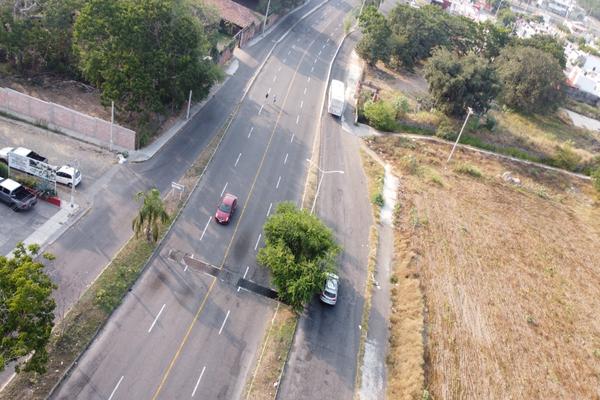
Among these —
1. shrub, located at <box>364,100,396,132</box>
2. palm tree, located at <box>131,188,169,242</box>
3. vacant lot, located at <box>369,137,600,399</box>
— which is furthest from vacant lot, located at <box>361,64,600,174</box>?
palm tree, located at <box>131,188,169,242</box>

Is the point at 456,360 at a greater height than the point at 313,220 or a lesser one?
lesser

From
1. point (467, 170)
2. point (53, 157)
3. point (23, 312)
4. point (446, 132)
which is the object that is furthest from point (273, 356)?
point (446, 132)

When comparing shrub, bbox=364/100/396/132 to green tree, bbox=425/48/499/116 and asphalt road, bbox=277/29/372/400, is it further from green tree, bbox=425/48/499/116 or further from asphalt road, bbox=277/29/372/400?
asphalt road, bbox=277/29/372/400

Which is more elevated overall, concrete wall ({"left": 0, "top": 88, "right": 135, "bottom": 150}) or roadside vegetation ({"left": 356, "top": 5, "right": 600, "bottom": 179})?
roadside vegetation ({"left": 356, "top": 5, "right": 600, "bottom": 179})

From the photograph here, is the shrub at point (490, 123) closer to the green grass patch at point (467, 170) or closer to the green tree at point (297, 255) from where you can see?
the green grass patch at point (467, 170)

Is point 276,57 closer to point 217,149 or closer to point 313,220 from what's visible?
point 217,149

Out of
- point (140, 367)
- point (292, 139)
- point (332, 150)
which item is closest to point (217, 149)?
point (292, 139)

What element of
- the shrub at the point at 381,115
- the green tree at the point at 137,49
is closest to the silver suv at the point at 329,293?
the green tree at the point at 137,49
